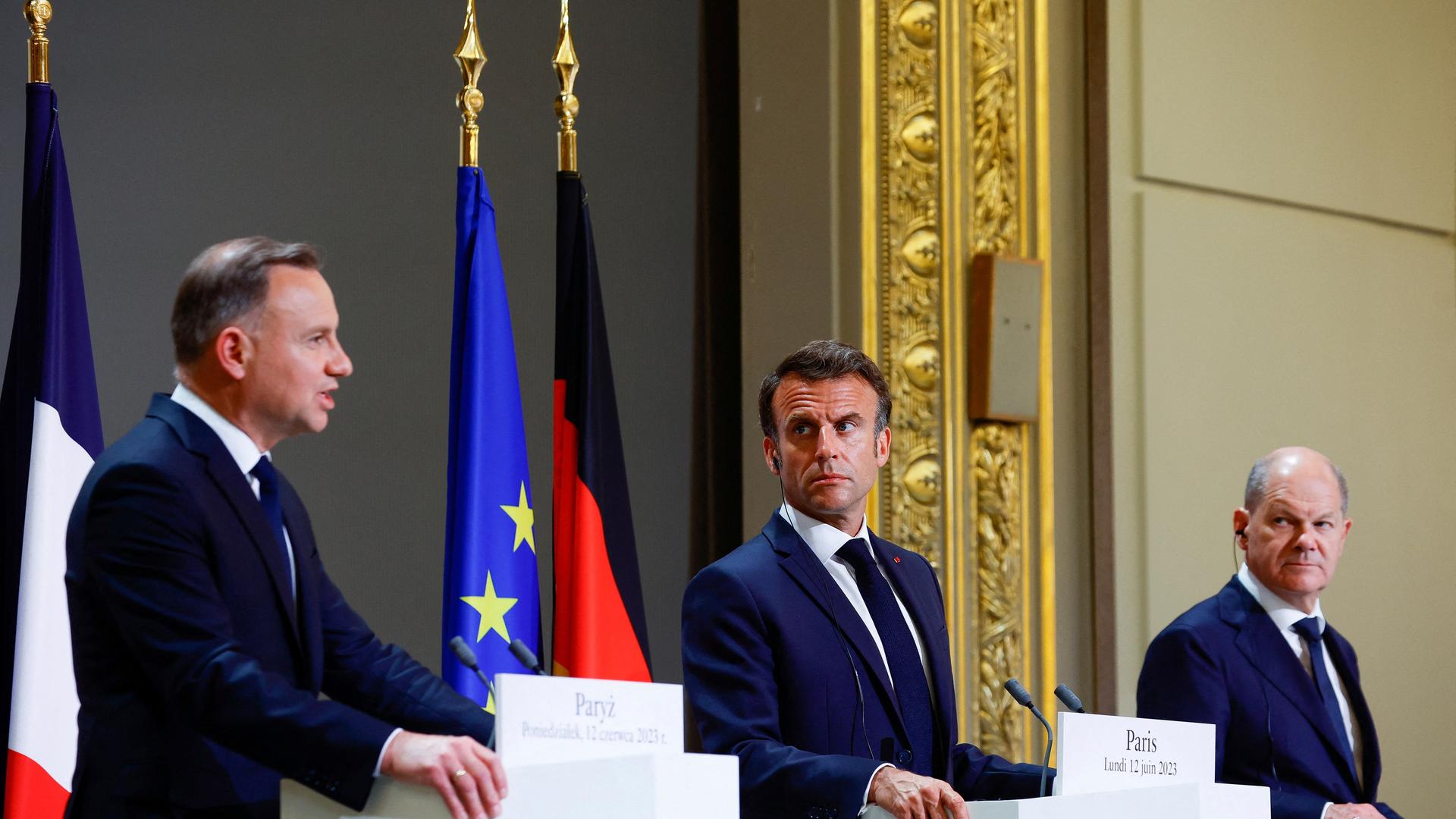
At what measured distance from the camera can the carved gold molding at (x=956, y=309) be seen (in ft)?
16.2

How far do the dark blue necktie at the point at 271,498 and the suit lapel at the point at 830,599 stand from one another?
37.8 inches

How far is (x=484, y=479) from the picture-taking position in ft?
14.3

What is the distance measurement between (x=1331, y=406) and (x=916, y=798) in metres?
3.37

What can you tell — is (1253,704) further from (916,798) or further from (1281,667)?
(916,798)

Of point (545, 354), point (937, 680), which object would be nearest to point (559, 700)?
point (937, 680)

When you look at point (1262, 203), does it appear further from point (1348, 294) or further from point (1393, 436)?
point (1393, 436)

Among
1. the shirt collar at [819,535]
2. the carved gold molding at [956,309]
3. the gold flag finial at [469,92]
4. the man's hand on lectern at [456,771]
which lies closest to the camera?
the man's hand on lectern at [456,771]

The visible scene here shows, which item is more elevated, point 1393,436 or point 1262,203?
point 1262,203

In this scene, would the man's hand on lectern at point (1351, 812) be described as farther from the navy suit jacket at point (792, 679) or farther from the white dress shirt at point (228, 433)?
the white dress shirt at point (228, 433)

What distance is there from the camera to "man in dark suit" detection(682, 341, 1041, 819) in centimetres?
288

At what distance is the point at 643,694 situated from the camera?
7.70ft

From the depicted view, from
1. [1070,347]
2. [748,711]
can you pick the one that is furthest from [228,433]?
[1070,347]

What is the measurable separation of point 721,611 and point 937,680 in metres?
0.40

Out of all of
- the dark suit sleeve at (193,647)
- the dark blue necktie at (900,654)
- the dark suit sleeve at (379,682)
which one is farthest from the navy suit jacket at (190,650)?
the dark blue necktie at (900,654)
